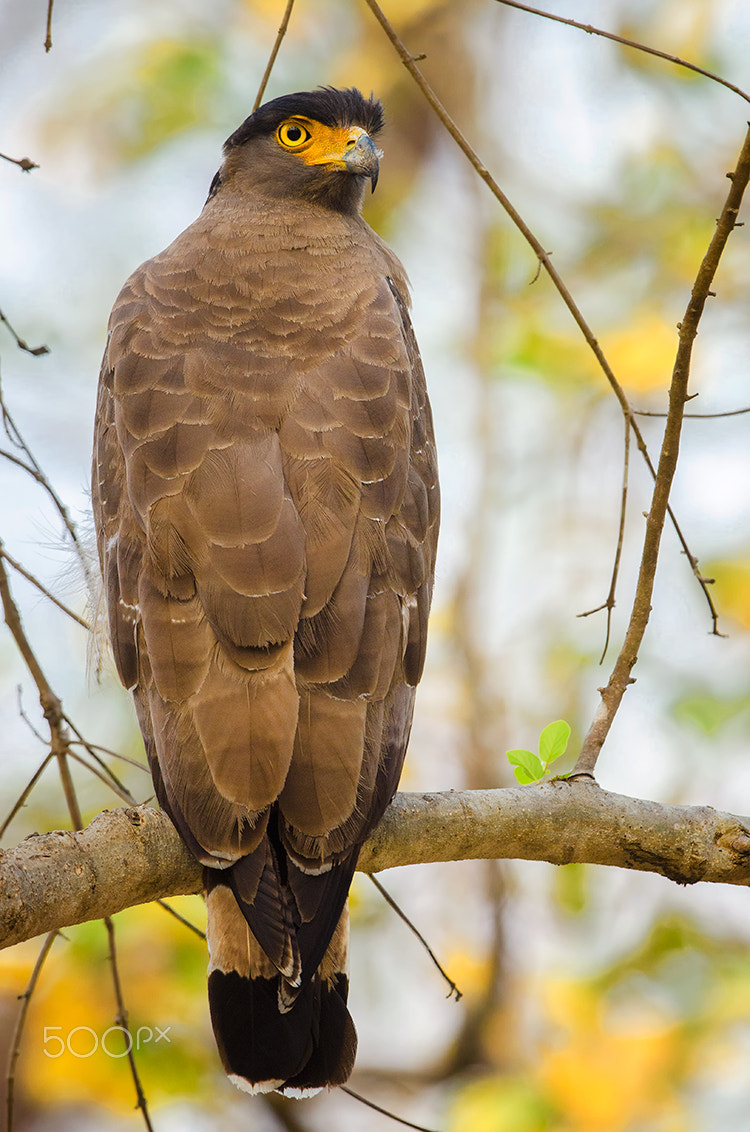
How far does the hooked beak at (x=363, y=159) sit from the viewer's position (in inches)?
181

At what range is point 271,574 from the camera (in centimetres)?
306

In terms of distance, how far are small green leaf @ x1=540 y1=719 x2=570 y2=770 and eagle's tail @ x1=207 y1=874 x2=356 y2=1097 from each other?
2.71ft

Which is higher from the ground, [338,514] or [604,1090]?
[338,514]

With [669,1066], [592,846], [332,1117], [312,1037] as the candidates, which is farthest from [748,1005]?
[312,1037]

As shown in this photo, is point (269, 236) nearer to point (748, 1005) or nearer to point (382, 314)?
point (382, 314)

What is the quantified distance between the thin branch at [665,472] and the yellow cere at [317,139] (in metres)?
2.16

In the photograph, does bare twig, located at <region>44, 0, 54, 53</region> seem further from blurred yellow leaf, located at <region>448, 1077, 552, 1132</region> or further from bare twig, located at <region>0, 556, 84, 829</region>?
blurred yellow leaf, located at <region>448, 1077, 552, 1132</region>

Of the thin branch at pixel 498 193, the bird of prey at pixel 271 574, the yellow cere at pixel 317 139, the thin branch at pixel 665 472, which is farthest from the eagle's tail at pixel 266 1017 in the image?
the yellow cere at pixel 317 139

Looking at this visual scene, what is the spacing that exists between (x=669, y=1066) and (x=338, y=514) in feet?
15.4

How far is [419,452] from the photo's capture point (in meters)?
3.74

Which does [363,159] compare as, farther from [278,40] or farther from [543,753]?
[543,753]

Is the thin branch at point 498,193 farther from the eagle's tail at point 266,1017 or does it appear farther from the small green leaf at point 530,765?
the eagle's tail at point 266,1017

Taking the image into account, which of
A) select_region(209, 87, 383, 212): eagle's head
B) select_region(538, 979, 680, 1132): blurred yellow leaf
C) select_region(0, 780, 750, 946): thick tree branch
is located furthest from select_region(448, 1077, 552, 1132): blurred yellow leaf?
select_region(209, 87, 383, 212): eagle's head

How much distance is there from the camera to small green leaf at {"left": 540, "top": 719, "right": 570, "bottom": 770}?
321 cm
